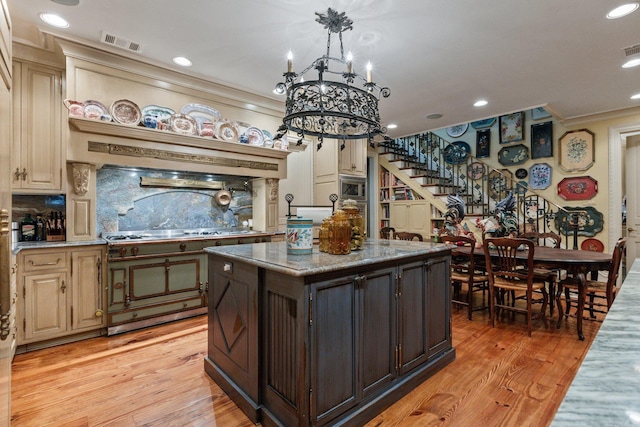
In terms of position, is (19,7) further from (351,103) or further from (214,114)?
(351,103)

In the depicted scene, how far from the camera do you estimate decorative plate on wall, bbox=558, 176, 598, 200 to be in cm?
510

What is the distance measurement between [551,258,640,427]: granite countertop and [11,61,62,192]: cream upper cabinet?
13.0ft

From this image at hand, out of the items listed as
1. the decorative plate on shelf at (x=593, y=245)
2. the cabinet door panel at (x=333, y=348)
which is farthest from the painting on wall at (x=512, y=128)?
the cabinet door panel at (x=333, y=348)

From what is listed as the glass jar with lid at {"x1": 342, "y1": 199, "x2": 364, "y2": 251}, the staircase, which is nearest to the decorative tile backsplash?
the glass jar with lid at {"x1": 342, "y1": 199, "x2": 364, "y2": 251}

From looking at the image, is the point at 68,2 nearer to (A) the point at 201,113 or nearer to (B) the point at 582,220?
(A) the point at 201,113

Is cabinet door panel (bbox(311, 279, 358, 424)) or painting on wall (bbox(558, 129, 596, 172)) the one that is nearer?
cabinet door panel (bbox(311, 279, 358, 424))

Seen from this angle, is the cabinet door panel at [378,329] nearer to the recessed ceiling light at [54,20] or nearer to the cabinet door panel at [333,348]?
the cabinet door panel at [333,348]

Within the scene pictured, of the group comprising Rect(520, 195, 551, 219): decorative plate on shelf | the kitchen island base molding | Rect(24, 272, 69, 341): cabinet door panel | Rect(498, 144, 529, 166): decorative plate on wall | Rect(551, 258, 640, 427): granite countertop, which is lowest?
the kitchen island base molding

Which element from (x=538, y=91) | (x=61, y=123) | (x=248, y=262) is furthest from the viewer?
(x=538, y=91)

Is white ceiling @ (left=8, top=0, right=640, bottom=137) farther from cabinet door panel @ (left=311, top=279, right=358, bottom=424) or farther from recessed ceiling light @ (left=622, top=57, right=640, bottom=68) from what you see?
cabinet door panel @ (left=311, top=279, right=358, bottom=424)

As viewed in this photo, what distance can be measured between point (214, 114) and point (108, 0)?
1.73 m

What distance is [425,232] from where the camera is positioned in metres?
6.44

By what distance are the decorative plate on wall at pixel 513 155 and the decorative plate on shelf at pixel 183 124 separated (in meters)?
5.78

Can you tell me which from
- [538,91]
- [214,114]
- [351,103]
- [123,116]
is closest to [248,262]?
[351,103]
